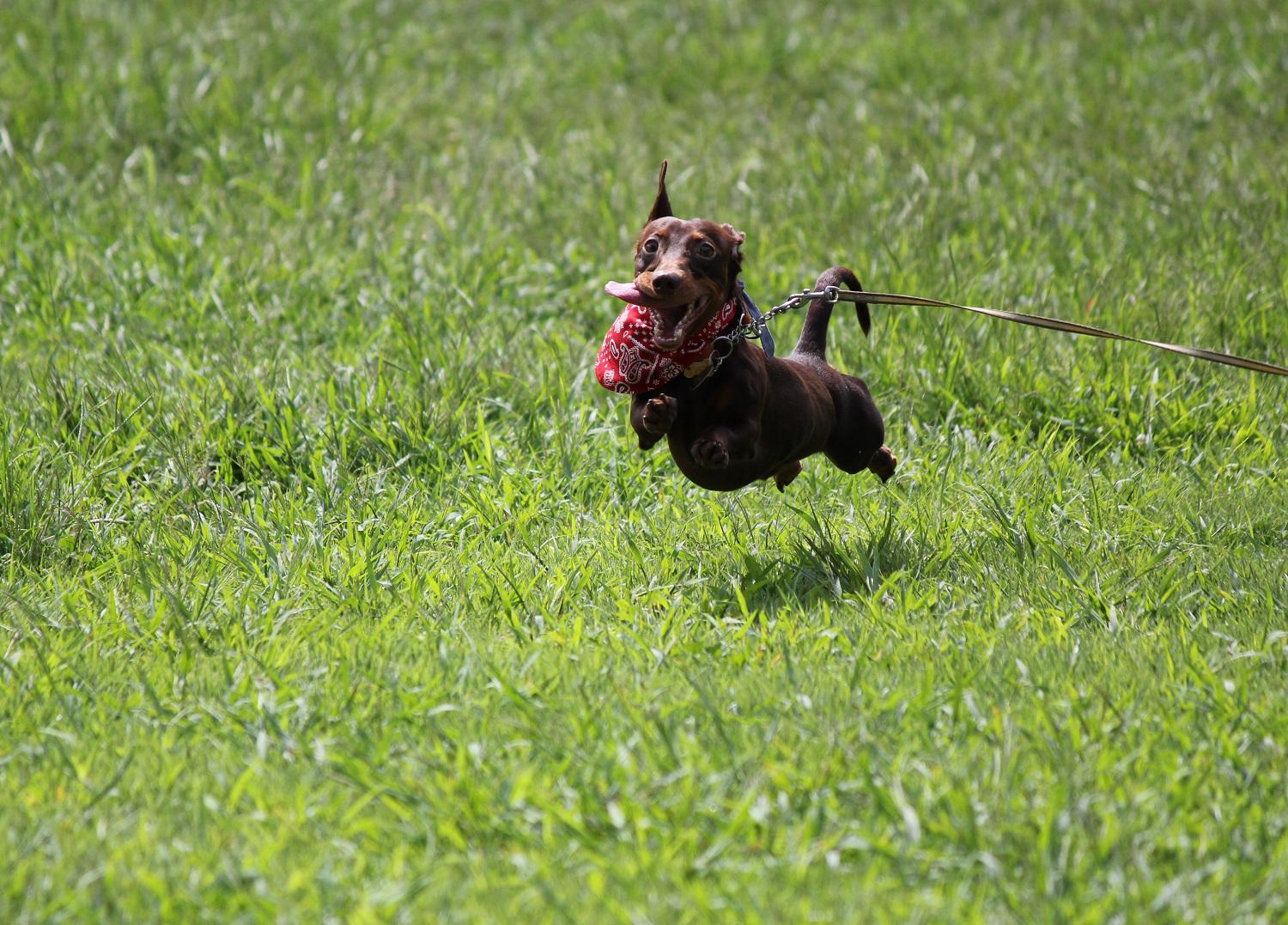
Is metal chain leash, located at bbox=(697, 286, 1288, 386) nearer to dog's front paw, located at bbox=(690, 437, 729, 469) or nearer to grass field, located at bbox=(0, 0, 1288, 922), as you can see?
dog's front paw, located at bbox=(690, 437, 729, 469)

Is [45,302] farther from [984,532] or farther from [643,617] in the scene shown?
[984,532]

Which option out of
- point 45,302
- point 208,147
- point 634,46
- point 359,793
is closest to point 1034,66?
point 634,46

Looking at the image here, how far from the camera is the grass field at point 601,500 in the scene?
281 centimetres

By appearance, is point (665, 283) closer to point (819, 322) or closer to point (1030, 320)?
point (819, 322)

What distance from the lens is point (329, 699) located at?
10.9 ft

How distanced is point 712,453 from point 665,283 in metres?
0.42

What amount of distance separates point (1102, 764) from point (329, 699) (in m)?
1.79

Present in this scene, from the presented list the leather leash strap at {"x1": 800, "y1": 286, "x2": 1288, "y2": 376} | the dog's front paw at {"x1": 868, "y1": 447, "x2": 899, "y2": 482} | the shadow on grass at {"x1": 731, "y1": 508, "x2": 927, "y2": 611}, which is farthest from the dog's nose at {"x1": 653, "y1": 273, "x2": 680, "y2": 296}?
the shadow on grass at {"x1": 731, "y1": 508, "x2": 927, "y2": 611}

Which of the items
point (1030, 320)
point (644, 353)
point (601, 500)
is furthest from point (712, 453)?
point (601, 500)

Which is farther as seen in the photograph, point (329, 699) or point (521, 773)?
point (329, 699)

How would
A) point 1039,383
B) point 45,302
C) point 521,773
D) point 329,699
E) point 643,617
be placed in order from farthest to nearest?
point 45,302, point 1039,383, point 643,617, point 329,699, point 521,773

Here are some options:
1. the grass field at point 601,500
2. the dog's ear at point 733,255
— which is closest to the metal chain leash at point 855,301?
the dog's ear at point 733,255

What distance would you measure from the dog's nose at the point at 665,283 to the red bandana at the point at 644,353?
6.8 inches

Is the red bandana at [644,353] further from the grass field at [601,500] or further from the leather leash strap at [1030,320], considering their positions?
the grass field at [601,500]
